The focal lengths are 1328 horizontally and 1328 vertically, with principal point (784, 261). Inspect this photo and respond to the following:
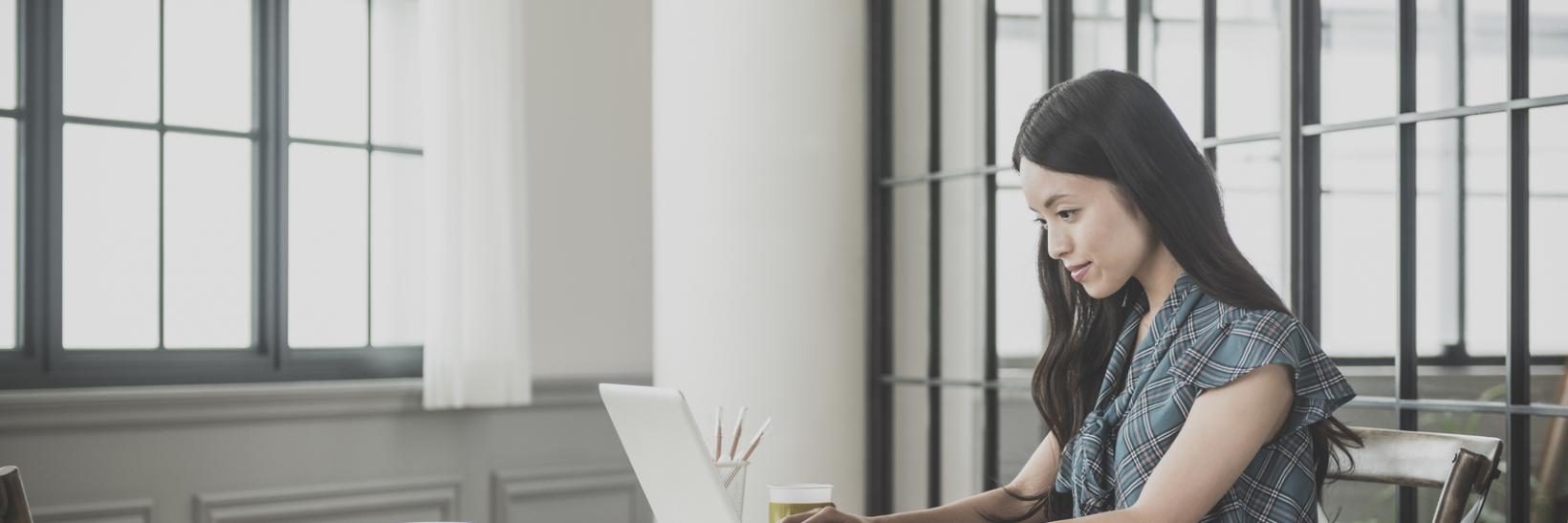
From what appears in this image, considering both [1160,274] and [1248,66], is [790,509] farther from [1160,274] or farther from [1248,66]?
[1248,66]

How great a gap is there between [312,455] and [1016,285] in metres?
1.74

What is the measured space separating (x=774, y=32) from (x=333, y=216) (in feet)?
3.94

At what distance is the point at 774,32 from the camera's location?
335 centimetres

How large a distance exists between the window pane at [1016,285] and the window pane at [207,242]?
1.83 meters

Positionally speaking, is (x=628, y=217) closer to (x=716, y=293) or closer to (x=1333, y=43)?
(x=716, y=293)

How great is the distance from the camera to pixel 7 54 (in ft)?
9.22

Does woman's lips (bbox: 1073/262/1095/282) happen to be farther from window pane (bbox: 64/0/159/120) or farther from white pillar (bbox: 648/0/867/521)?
window pane (bbox: 64/0/159/120)

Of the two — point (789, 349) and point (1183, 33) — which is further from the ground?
point (1183, 33)

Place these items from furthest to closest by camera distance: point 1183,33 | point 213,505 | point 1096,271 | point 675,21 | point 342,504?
point 675,21 < point 342,504 < point 213,505 < point 1183,33 < point 1096,271

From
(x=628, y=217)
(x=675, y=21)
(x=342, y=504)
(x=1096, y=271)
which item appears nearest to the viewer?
(x=1096, y=271)

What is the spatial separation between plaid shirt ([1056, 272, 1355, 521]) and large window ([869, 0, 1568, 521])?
1.02m

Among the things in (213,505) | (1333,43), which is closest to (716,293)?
(213,505)

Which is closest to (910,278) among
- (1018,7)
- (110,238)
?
(1018,7)

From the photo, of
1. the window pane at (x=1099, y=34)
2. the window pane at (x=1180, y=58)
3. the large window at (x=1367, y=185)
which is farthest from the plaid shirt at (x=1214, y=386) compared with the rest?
the window pane at (x=1099, y=34)
